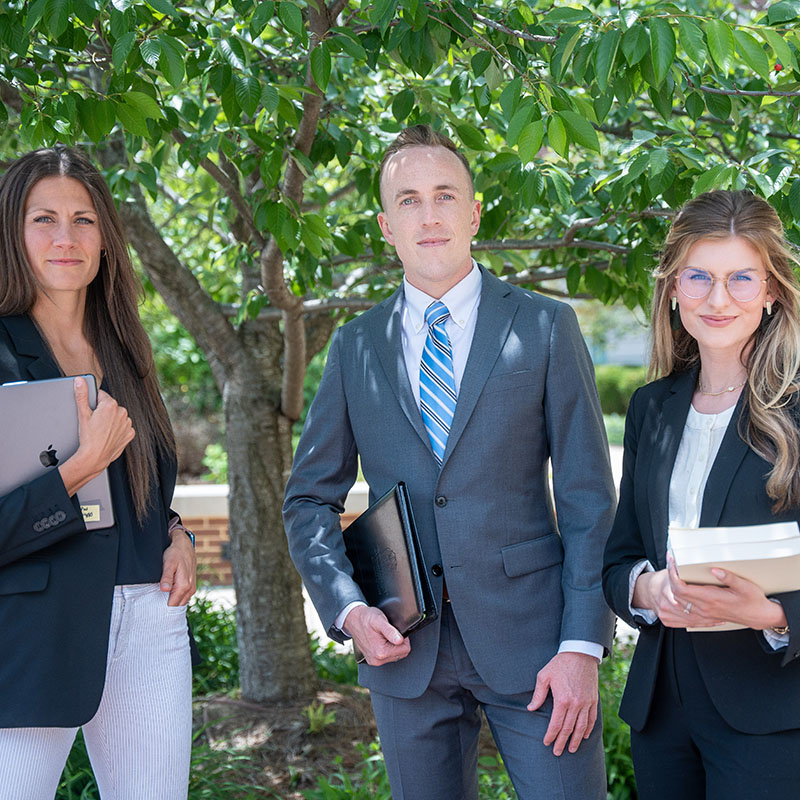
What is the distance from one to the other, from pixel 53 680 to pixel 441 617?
0.96m

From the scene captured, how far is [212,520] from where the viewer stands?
Result: 8.34 m

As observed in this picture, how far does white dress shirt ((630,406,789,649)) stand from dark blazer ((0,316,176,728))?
1291 mm

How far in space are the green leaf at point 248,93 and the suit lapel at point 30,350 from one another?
918mm

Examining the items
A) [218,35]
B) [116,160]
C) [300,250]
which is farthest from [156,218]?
[218,35]

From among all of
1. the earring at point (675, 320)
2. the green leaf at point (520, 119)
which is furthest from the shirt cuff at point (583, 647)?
the green leaf at point (520, 119)

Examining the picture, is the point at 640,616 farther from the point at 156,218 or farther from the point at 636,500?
the point at 156,218

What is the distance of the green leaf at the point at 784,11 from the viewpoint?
2404mm

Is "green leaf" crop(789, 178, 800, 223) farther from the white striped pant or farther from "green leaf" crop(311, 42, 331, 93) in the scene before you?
the white striped pant

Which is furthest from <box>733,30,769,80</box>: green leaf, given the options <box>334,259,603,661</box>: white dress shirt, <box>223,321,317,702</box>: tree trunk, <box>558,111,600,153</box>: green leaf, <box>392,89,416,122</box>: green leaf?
<box>223,321,317,702</box>: tree trunk

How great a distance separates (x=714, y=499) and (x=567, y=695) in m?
0.62

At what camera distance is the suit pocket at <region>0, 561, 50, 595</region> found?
7.47 ft

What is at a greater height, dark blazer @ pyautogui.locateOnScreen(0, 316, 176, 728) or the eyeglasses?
the eyeglasses

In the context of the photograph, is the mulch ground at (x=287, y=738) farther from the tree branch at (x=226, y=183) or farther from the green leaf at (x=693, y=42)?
the green leaf at (x=693, y=42)

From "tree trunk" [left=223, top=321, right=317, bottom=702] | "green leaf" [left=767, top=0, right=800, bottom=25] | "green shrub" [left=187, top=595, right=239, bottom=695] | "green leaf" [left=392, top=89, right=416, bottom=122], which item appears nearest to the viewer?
"green leaf" [left=767, top=0, right=800, bottom=25]
